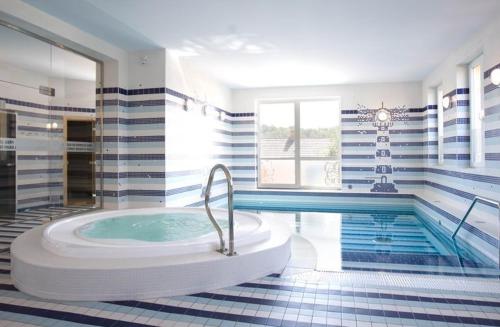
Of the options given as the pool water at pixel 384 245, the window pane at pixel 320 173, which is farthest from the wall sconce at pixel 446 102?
the window pane at pixel 320 173

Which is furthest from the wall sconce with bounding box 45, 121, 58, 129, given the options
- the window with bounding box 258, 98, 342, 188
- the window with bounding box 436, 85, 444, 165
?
the window with bounding box 436, 85, 444, 165

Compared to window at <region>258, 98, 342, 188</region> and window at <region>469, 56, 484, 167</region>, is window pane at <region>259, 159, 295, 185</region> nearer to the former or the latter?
window at <region>258, 98, 342, 188</region>

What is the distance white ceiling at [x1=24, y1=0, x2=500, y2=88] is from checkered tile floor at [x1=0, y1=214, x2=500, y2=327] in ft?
9.77

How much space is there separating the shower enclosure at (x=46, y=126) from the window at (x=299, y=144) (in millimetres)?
4333

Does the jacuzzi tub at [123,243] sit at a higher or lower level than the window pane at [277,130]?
lower

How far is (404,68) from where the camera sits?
6.90 metres

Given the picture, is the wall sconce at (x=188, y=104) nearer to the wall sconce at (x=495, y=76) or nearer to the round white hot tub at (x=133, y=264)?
the round white hot tub at (x=133, y=264)

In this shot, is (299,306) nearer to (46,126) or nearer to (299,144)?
(46,126)

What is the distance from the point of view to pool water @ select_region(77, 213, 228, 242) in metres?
4.05

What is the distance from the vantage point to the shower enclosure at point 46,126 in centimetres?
455

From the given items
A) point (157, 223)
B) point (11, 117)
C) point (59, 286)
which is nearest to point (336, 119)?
point (157, 223)

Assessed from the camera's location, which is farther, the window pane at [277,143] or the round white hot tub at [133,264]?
the window pane at [277,143]

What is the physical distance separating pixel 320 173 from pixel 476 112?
3.82m

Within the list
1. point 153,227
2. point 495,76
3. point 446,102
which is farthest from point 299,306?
point 446,102
